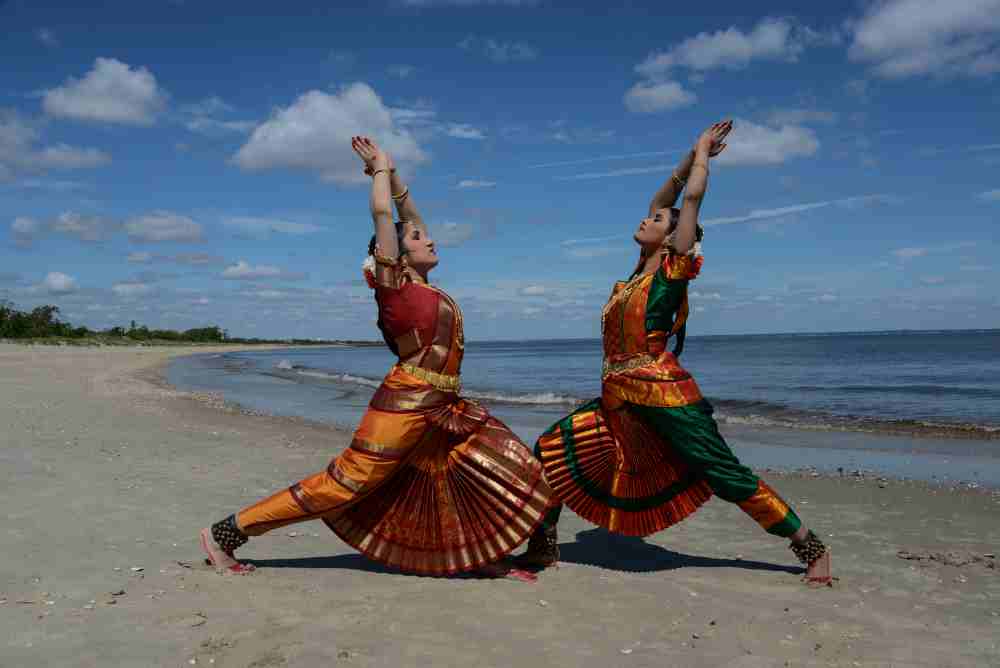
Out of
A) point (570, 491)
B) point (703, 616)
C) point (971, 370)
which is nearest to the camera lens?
point (703, 616)

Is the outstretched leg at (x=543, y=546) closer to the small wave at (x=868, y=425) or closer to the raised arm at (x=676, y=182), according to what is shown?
the raised arm at (x=676, y=182)

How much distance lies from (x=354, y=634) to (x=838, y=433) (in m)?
12.6

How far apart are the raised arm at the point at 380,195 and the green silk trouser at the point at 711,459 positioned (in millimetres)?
1799

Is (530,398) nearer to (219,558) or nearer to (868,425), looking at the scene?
(868,425)

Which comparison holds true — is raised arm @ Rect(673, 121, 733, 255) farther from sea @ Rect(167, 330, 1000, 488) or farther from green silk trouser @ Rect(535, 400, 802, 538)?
sea @ Rect(167, 330, 1000, 488)

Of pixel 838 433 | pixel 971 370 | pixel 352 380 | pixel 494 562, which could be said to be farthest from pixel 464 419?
pixel 971 370

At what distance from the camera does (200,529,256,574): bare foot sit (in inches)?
187

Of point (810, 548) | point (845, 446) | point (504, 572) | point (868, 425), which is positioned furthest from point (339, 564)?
point (868, 425)

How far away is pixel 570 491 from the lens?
529cm

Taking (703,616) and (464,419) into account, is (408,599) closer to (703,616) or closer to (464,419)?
(464,419)

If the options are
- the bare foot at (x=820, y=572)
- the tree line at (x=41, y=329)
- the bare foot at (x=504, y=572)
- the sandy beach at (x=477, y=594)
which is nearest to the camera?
the sandy beach at (x=477, y=594)

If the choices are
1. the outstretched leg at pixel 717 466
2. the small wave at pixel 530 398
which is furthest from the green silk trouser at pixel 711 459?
the small wave at pixel 530 398

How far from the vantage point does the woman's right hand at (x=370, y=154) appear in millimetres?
5039

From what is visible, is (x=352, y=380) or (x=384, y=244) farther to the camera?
(x=352, y=380)
